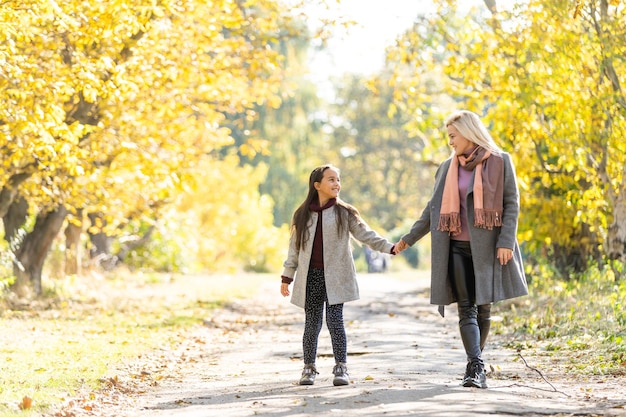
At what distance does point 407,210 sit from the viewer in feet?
200

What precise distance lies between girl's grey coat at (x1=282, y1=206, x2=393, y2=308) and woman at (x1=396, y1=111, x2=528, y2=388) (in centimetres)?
59

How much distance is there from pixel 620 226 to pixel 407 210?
4652cm

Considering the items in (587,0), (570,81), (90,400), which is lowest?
(90,400)

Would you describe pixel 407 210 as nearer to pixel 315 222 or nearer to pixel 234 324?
pixel 234 324

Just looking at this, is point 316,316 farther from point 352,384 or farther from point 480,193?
point 480,193

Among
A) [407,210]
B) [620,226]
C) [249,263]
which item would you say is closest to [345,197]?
[407,210]

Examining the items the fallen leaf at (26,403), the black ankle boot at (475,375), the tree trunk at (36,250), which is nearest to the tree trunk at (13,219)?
the tree trunk at (36,250)

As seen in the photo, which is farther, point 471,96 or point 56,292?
point 56,292

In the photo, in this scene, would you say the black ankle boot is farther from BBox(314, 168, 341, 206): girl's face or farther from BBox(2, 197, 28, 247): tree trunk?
BBox(2, 197, 28, 247): tree trunk

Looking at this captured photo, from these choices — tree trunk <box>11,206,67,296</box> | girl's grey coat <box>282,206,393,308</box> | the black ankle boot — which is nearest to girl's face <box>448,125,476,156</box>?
girl's grey coat <box>282,206,393,308</box>

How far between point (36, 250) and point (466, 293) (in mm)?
11762

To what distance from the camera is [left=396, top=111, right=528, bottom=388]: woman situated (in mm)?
7840

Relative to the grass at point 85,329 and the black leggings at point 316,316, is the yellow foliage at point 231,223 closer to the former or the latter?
the grass at point 85,329

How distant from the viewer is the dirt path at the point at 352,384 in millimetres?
6957
